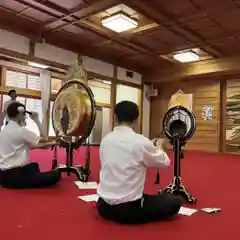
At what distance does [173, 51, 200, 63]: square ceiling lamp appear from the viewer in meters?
8.78

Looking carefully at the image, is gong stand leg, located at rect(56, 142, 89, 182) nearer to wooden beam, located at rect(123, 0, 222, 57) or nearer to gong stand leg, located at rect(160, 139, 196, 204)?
gong stand leg, located at rect(160, 139, 196, 204)

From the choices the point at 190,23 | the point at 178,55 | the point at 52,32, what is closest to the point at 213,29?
the point at 190,23

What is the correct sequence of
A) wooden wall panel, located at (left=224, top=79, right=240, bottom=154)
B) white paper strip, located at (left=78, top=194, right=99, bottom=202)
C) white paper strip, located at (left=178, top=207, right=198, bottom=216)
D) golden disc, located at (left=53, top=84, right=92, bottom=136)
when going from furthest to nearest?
wooden wall panel, located at (left=224, top=79, right=240, bottom=154) < golden disc, located at (left=53, top=84, right=92, bottom=136) < white paper strip, located at (left=78, top=194, right=99, bottom=202) < white paper strip, located at (left=178, top=207, right=198, bottom=216)

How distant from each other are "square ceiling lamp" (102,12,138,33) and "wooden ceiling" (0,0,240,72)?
0.16 m

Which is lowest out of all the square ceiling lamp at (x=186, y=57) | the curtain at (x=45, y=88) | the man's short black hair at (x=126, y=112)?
the man's short black hair at (x=126, y=112)

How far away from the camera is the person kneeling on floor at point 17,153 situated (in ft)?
10.2

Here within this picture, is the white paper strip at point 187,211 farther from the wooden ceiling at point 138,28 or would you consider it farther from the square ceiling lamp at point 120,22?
the square ceiling lamp at point 120,22

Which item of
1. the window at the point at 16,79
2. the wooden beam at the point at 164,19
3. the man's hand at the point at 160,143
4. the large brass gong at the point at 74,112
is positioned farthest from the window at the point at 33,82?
the man's hand at the point at 160,143

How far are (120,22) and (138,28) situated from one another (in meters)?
0.66

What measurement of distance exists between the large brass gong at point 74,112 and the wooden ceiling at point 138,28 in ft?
7.20

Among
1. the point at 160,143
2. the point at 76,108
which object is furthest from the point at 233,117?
the point at 160,143

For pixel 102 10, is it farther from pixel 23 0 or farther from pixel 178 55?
pixel 178 55

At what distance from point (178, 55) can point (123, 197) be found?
7439 mm

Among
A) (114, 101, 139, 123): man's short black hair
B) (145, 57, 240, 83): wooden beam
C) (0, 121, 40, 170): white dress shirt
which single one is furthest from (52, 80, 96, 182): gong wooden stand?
(145, 57, 240, 83): wooden beam
